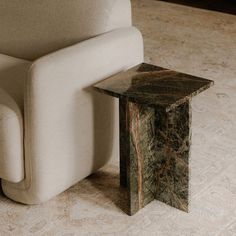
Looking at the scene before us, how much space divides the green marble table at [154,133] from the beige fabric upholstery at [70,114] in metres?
0.08

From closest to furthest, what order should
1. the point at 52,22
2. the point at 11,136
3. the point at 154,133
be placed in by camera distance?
the point at 11,136
the point at 154,133
the point at 52,22

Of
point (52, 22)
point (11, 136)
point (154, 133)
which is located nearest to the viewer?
point (11, 136)

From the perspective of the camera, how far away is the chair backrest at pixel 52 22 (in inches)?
97.1

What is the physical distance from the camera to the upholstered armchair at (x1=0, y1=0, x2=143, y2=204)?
221cm

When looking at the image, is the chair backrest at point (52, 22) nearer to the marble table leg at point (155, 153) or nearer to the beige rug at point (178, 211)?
the marble table leg at point (155, 153)

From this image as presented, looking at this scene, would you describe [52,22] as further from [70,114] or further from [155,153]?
[155,153]

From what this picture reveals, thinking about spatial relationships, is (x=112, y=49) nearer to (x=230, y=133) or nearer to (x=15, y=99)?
(x=15, y=99)

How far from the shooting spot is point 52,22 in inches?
100.0

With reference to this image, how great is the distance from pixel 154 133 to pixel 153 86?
0.66ft

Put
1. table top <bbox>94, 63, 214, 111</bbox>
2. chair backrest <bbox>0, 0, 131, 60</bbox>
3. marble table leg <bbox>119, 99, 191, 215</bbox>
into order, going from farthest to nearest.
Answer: chair backrest <bbox>0, 0, 131, 60</bbox>, marble table leg <bbox>119, 99, 191, 215</bbox>, table top <bbox>94, 63, 214, 111</bbox>

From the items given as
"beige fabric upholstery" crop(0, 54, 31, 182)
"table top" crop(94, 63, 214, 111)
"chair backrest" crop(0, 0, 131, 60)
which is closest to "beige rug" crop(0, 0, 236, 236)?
"beige fabric upholstery" crop(0, 54, 31, 182)

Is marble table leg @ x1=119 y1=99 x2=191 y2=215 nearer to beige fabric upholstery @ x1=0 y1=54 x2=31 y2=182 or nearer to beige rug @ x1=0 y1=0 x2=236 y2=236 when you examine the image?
beige rug @ x1=0 y1=0 x2=236 y2=236

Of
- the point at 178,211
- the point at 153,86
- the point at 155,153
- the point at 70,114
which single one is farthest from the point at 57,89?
the point at 178,211

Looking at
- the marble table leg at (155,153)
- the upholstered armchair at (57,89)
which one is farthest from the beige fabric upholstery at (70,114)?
the marble table leg at (155,153)
